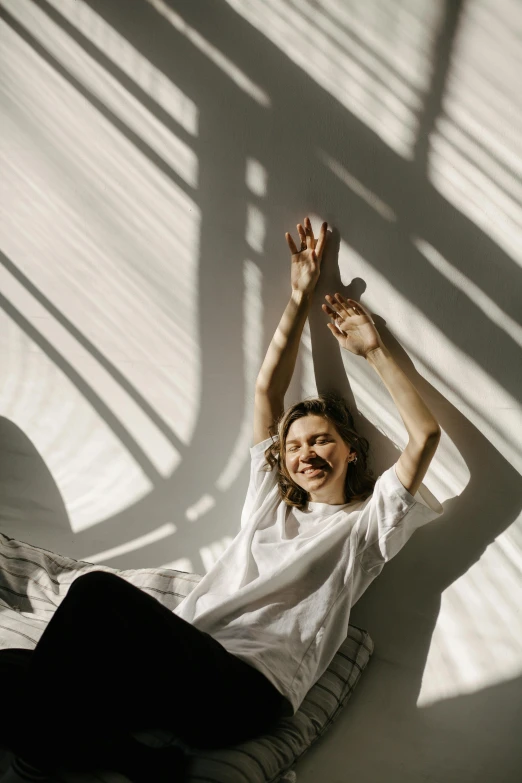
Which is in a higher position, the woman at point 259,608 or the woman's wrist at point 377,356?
the woman's wrist at point 377,356

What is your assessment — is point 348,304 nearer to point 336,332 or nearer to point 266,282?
point 336,332

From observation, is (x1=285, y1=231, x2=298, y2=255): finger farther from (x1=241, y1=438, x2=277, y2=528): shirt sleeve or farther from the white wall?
(x1=241, y1=438, x2=277, y2=528): shirt sleeve

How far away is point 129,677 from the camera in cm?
140

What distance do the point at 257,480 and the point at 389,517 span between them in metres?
0.43

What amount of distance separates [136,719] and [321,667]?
42 cm

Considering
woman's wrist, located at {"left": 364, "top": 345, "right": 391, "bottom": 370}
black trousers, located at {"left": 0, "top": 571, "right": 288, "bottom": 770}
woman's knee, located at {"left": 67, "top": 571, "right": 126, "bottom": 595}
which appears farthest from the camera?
woman's wrist, located at {"left": 364, "top": 345, "right": 391, "bottom": 370}

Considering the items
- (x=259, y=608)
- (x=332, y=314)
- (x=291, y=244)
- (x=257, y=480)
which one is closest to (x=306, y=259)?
Result: (x=291, y=244)

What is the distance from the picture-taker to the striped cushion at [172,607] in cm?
135

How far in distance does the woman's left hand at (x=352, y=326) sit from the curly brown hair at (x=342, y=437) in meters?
0.15

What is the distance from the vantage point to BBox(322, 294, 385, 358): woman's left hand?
1684 mm

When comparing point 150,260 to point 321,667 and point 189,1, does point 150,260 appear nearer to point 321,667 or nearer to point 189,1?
point 189,1

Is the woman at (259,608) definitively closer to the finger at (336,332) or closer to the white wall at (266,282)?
the finger at (336,332)

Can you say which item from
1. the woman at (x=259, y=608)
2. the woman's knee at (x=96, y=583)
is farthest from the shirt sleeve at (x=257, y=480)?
the woman's knee at (x=96, y=583)

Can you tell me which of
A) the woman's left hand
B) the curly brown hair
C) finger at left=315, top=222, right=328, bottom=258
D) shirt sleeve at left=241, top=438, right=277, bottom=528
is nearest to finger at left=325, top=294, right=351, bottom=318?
the woman's left hand
